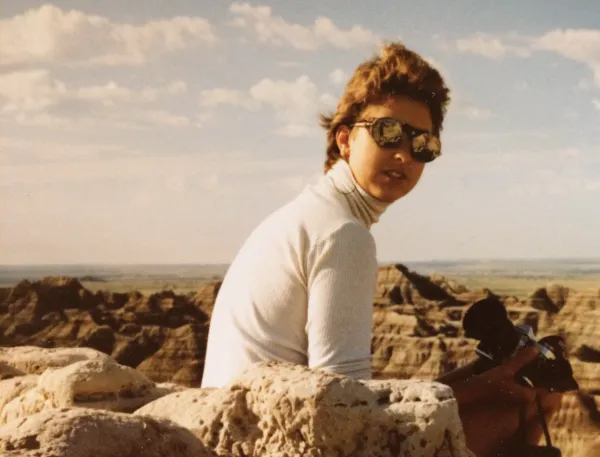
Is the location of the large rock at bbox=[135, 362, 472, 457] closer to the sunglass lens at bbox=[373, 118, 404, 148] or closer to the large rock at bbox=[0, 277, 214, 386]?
the sunglass lens at bbox=[373, 118, 404, 148]

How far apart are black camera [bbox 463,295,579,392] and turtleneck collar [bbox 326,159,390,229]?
0.55m

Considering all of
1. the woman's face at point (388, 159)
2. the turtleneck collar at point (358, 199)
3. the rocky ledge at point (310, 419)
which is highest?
the woman's face at point (388, 159)

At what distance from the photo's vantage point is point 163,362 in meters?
27.1

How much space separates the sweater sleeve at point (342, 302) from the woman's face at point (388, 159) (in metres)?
0.33

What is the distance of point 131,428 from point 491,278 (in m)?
40.8

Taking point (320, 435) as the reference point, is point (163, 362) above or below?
below

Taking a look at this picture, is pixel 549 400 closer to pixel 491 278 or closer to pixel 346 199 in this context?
pixel 346 199

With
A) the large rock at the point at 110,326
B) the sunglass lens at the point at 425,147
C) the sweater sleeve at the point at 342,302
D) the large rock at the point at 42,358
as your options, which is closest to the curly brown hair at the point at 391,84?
the sunglass lens at the point at 425,147

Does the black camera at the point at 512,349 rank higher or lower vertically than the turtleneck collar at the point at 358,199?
lower

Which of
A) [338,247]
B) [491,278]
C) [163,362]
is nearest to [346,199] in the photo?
[338,247]

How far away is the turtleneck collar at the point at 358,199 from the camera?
8.29ft

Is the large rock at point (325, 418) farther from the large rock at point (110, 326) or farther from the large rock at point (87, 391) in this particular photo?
the large rock at point (110, 326)

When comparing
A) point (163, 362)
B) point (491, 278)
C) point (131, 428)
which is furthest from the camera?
point (491, 278)

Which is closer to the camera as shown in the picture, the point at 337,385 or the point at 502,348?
the point at 337,385
